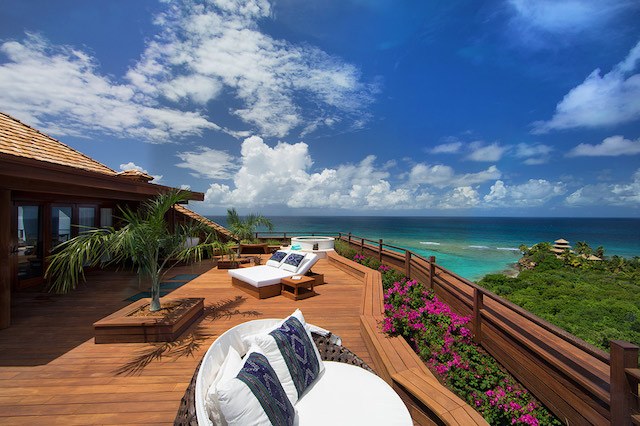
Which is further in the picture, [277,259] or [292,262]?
[277,259]

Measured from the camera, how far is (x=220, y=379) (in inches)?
60.7

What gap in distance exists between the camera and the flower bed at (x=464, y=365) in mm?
2416

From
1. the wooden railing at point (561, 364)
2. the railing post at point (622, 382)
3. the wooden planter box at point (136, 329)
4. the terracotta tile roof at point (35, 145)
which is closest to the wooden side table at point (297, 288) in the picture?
the wooden planter box at point (136, 329)

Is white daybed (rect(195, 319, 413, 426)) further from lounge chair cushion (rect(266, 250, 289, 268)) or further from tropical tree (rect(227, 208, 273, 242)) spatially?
tropical tree (rect(227, 208, 273, 242))

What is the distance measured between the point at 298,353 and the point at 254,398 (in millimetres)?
654

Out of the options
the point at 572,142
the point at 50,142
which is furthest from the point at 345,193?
the point at 572,142

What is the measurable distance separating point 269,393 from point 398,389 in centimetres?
140

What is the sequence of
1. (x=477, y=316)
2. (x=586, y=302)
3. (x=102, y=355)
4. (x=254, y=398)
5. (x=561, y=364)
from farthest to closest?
(x=586, y=302), (x=477, y=316), (x=102, y=355), (x=561, y=364), (x=254, y=398)

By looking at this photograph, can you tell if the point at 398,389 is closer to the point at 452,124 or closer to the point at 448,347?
the point at 448,347

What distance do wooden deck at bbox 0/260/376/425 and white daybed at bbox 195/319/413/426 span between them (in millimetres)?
1005

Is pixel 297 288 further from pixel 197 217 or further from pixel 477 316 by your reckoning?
pixel 197 217

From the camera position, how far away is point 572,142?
6141 cm

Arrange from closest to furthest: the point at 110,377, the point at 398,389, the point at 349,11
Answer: the point at 398,389, the point at 110,377, the point at 349,11

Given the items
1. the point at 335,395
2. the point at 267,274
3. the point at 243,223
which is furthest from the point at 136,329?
the point at 243,223
